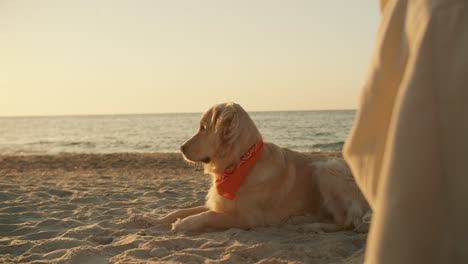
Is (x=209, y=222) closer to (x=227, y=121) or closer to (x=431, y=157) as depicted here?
(x=227, y=121)

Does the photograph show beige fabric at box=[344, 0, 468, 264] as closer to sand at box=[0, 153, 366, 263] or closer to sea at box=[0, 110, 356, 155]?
sand at box=[0, 153, 366, 263]

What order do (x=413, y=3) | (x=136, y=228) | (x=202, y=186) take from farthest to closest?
(x=202, y=186) → (x=136, y=228) → (x=413, y=3)

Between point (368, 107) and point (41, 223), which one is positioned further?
point (41, 223)

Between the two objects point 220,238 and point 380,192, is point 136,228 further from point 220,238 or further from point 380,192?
point 380,192

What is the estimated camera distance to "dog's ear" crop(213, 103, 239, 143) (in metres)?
4.62

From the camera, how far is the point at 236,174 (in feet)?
15.0

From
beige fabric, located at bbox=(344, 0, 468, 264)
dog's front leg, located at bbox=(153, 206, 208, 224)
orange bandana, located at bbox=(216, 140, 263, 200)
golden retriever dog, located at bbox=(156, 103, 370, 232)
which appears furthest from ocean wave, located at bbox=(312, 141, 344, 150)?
beige fabric, located at bbox=(344, 0, 468, 264)

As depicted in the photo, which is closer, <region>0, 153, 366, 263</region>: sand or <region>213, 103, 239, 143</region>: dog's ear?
<region>0, 153, 366, 263</region>: sand

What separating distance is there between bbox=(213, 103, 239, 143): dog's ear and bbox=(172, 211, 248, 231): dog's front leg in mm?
763

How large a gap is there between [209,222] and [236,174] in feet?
1.78

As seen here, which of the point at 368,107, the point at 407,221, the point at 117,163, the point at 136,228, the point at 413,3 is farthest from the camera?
the point at 117,163

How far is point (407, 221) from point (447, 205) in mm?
127

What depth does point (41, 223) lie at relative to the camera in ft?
15.2

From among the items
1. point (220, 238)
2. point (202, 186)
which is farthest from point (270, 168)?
point (202, 186)
